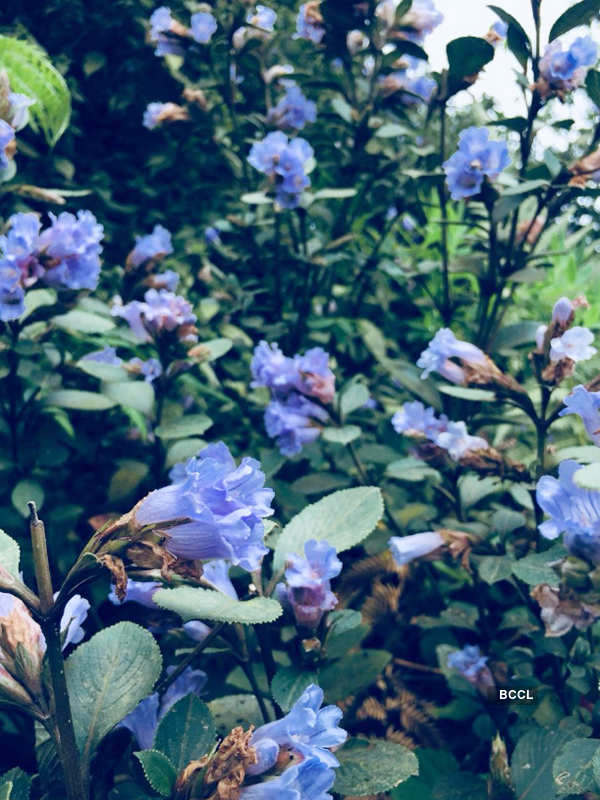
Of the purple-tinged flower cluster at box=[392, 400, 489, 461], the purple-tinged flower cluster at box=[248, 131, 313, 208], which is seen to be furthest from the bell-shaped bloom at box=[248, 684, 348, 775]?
the purple-tinged flower cluster at box=[248, 131, 313, 208]

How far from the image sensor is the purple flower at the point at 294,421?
1.43 m

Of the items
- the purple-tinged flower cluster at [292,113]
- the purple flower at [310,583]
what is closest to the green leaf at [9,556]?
the purple flower at [310,583]

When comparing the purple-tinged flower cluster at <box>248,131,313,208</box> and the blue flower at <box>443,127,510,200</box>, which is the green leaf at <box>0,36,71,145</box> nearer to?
the purple-tinged flower cluster at <box>248,131,313,208</box>

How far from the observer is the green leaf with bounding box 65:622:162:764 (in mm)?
733

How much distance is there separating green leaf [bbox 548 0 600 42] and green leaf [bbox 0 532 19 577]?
47.4 inches

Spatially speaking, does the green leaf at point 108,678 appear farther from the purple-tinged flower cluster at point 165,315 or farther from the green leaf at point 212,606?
the purple-tinged flower cluster at point 165,315

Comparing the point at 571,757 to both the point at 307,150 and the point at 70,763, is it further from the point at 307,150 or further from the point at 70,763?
the point at 307,150

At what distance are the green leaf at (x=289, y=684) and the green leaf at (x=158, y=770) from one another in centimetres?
18

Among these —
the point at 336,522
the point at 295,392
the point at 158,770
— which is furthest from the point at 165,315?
the point at 158,770

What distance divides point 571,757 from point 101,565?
481 millimetres

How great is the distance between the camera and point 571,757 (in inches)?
29.0

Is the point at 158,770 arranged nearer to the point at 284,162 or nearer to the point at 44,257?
the point at 44,257

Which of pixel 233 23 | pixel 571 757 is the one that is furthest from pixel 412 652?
pixel 233 23

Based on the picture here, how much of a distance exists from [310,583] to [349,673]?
25 cm
